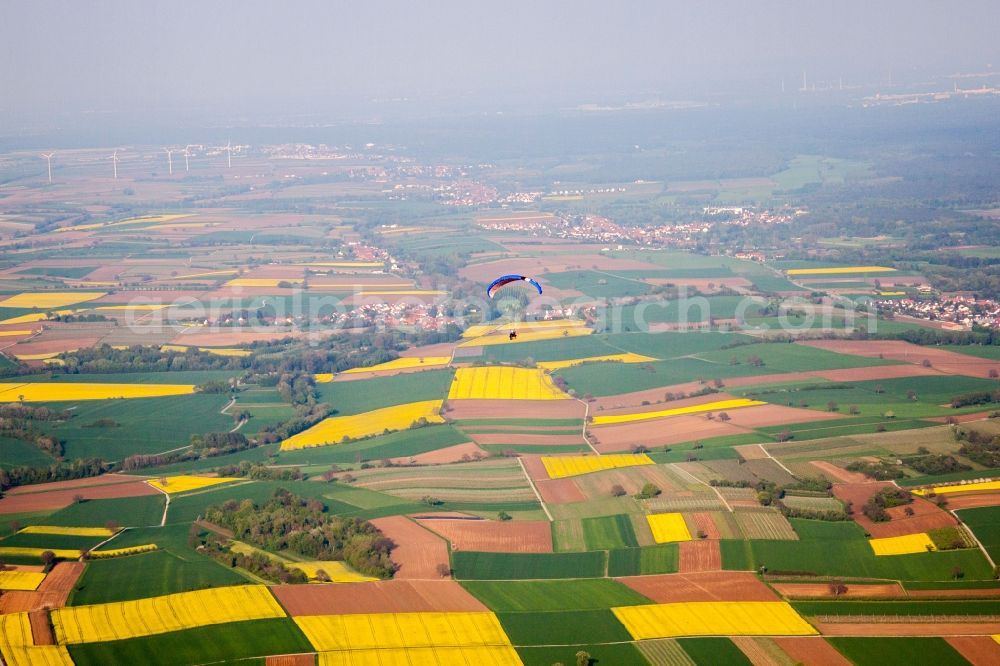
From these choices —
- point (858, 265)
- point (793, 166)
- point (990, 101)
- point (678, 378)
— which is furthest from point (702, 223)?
point (990, 101)

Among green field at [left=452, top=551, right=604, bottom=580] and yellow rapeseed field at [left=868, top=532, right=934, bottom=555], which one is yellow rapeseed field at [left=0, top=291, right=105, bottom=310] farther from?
yellow rapeseed field at [left=868, top=532, right=934, bottom=555]

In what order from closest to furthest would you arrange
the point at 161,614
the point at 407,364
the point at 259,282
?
1. the point at 161,614
2. the point at 407,364
3. the point at 259,282

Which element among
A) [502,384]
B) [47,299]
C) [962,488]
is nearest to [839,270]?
[502,384]

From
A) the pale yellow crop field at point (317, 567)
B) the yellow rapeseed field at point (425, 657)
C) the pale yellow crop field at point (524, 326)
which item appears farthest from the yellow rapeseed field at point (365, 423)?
the yellow rapeseed field at point (425, 657)

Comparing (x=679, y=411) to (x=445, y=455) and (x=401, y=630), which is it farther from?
(x=401, y=630)

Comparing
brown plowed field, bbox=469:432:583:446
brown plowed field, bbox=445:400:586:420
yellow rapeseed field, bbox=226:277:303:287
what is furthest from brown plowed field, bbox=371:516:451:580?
yellow rapeseed field, bbox=226:277:303:287

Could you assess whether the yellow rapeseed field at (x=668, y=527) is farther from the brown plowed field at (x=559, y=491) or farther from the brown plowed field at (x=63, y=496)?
the brown plowed field at (x=63, y=496)
